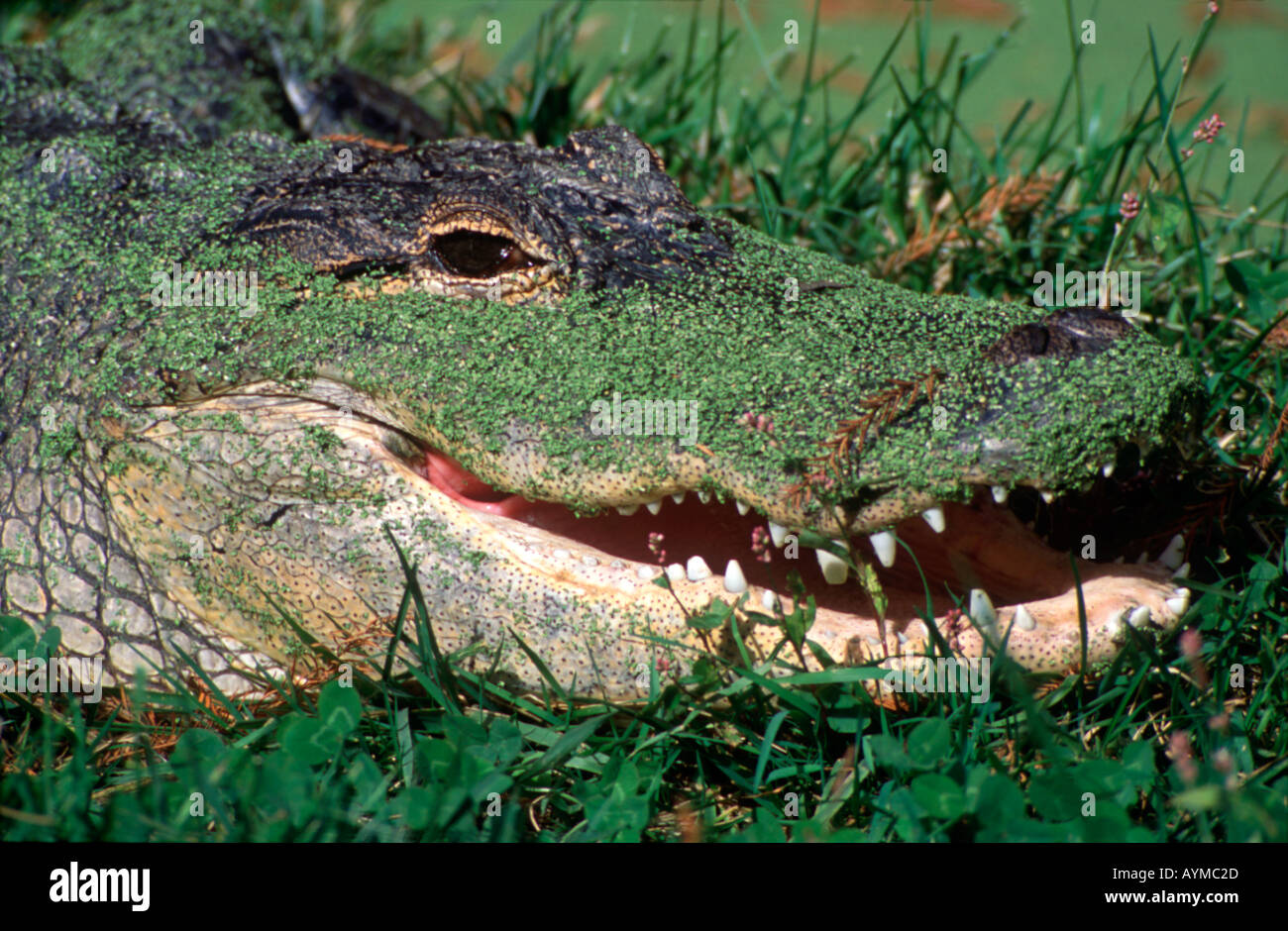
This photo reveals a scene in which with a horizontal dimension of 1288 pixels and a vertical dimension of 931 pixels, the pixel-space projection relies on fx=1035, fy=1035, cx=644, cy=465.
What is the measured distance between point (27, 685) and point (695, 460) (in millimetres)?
1640

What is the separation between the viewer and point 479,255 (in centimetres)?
240

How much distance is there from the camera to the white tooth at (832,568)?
2.02 metres

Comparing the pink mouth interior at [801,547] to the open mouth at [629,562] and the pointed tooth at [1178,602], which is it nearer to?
the open mouth at [629,562]

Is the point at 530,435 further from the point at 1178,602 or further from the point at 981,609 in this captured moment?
the point at 1178,602

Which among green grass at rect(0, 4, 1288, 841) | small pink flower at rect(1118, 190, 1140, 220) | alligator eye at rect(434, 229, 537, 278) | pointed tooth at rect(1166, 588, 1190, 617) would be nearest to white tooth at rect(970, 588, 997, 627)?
green grass at rect(0, 4, 1288, 841)

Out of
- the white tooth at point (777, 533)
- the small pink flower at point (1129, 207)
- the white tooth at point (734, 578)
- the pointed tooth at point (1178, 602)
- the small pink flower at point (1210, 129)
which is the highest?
the small pink flower at point (1210, 129)

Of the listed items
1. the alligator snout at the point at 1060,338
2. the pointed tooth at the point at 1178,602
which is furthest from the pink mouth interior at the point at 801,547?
the alligator snout at the point at 1060,338

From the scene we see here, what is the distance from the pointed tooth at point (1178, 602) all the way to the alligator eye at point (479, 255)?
1.54 m

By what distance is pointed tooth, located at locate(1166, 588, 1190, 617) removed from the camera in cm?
209

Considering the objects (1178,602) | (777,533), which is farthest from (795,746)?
(1178,602)

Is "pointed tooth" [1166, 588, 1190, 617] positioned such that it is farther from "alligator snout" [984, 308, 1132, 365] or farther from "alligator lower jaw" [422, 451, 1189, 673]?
"alligator snout" [984, 308, 1132, 365]

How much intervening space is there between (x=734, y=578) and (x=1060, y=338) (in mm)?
789

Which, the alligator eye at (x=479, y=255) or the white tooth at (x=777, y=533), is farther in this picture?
the alligator eye at (x=479, y=255)
